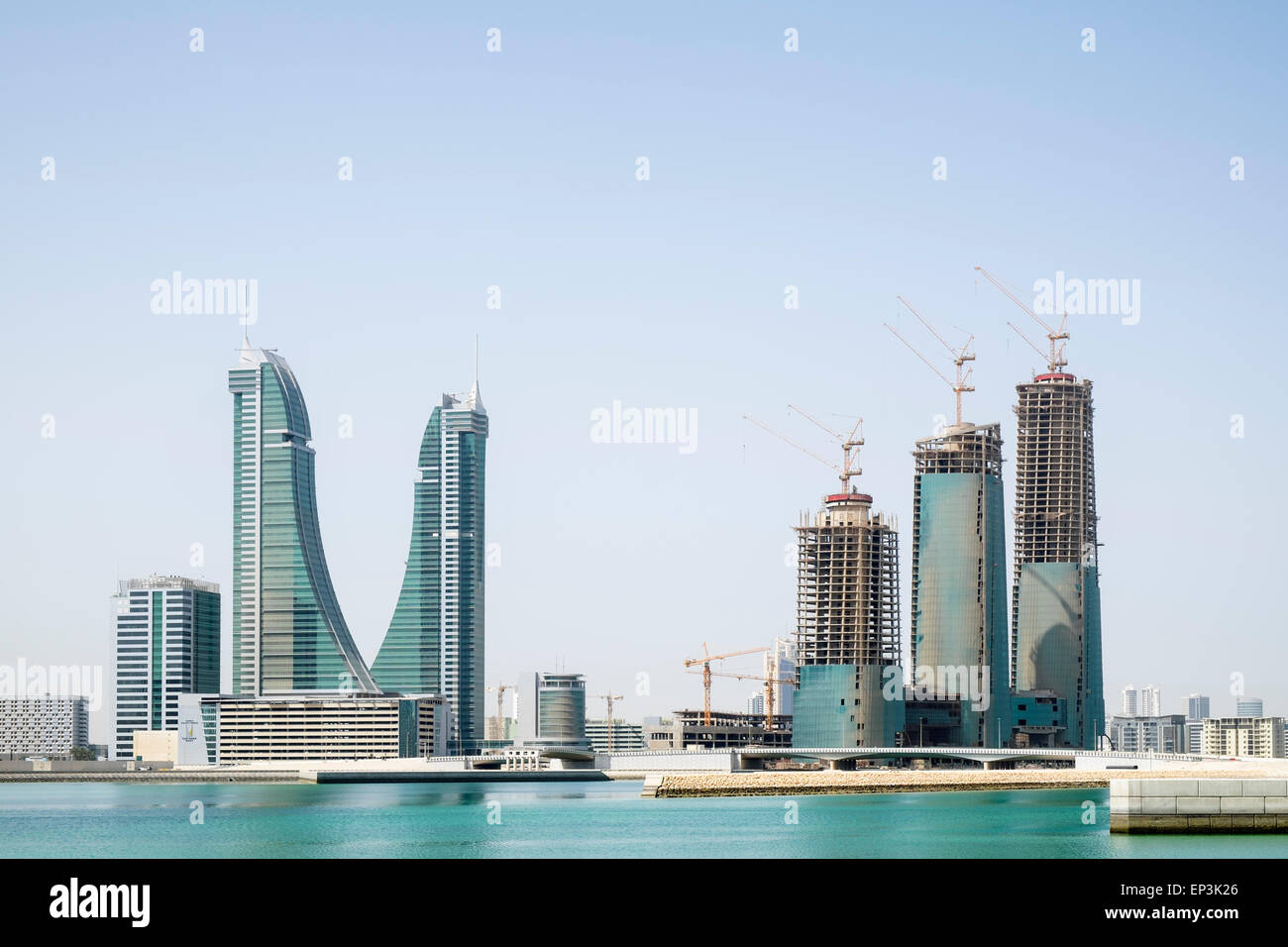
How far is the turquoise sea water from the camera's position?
248ft

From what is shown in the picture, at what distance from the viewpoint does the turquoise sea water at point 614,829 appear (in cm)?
7562

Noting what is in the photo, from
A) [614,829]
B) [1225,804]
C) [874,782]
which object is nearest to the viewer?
[1225,804]

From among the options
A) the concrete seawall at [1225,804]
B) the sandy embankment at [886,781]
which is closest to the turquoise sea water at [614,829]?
the concrete seawall at [1225,804]

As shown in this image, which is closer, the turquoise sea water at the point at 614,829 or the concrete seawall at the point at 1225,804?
the concrete seawall at the point at 1225,804

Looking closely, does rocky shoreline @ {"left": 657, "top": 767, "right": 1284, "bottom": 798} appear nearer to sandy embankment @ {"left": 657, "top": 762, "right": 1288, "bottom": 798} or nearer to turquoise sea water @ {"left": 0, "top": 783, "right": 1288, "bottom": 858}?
sandy embankment @ {"left": 657, "top": 762, "right": 1288, "bottom": 798}

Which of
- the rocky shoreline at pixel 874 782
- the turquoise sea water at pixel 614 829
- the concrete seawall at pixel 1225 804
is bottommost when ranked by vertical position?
the rocky shoreline at pixel 874 782

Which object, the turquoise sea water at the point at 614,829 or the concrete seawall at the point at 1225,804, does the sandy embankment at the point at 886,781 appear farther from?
the concrete seawall at the point at 1225,804

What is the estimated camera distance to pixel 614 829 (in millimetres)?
97875

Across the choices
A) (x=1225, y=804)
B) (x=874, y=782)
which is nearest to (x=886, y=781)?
(x=874, y=782)

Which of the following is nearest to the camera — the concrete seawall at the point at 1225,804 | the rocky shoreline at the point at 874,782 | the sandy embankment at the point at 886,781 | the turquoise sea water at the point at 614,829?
the concrete seawall at the point at 1225,804

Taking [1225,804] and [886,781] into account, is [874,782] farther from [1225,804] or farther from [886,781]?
[1225,804]
